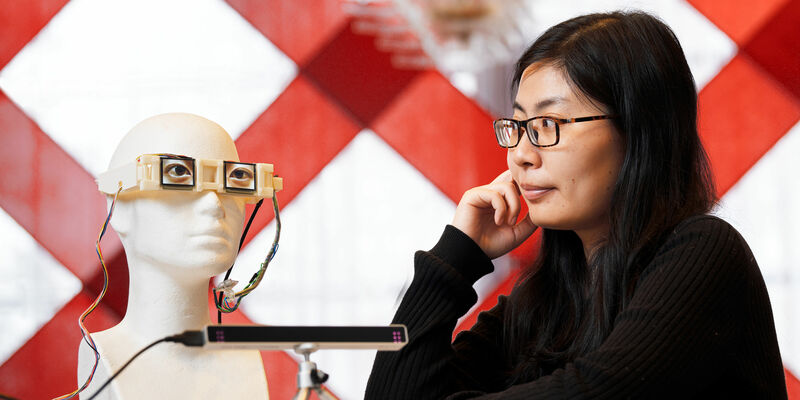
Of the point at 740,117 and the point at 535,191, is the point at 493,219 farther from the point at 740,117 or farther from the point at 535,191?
the point at 740,117

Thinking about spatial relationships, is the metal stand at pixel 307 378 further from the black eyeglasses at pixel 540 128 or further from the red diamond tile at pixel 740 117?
the red diamond tile at pixel 740 117

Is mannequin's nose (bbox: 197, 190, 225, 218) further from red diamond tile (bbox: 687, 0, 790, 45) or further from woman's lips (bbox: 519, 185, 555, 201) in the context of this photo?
red diamond tile (bbox: 687, 0, 790, 45)

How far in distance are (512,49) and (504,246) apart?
1.11 metres

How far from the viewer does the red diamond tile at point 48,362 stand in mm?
2195

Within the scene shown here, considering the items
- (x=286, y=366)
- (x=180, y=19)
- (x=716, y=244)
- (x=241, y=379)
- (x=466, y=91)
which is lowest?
(x=286, y=366)

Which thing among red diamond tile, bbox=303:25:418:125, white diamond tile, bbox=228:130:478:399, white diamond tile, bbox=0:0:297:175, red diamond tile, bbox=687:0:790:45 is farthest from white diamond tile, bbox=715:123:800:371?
white diamond tile, bbox=0:0:297:175

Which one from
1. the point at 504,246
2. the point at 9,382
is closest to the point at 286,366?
the point at 9,382

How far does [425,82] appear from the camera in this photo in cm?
242

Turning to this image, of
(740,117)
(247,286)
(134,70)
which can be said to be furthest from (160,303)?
(740,117)

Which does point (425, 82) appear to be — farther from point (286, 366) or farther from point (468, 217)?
point (468, 217)

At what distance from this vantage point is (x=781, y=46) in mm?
2473

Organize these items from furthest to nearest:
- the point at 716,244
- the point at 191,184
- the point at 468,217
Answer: the point at 468,217
the point at 191,184
the point at 716,244

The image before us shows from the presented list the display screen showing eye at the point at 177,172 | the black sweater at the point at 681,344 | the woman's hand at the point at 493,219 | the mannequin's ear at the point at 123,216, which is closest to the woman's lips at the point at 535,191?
the woman's hand at the point at 493,219

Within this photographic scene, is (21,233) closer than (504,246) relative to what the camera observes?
No
